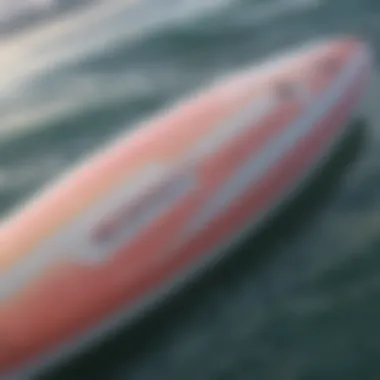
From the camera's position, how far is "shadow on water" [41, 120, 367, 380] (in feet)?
2.39

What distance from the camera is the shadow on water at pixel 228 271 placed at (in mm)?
730

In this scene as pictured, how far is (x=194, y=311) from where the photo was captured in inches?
30.4

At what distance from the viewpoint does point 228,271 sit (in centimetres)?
80

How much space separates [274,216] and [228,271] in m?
0.08

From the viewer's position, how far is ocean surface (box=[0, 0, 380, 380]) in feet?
2.40

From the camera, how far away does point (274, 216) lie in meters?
0.85

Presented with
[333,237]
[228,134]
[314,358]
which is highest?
[228,134]

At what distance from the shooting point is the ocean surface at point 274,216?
732 millimetres

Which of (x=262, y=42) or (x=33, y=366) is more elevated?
(x=262, y=42)

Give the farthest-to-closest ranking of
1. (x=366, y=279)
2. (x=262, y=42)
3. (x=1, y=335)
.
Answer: (x=262, y=42), (x=366, y=279), (x=1, y=335)

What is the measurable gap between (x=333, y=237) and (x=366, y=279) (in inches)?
2.5

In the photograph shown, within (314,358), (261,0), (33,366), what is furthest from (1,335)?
(261,0)

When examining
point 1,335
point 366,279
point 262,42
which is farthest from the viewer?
point 262,42

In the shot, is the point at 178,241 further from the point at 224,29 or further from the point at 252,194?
the point at 224,29
